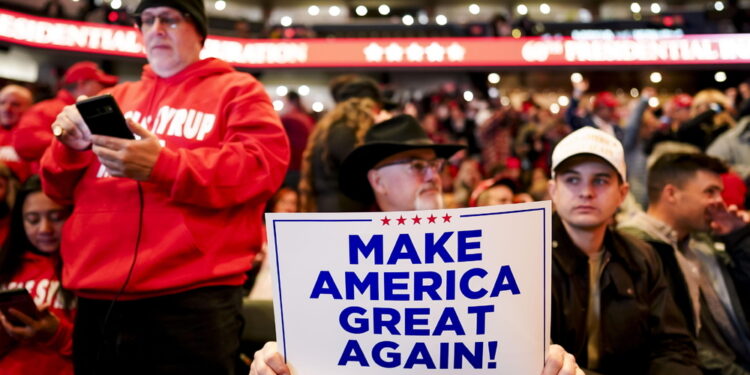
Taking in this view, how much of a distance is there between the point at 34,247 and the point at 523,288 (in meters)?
2.21

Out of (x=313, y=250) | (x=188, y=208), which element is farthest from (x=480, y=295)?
(x=188, y=208)

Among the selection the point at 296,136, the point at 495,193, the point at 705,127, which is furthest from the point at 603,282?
the point at 705,127

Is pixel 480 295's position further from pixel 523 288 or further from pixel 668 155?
pixel 668 155

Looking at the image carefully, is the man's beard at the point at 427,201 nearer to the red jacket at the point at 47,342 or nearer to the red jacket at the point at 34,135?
the red jacket at the point at 47,342

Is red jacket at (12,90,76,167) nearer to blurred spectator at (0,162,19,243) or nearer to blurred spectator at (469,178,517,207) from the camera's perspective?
blurred spectator at (0,162,19,243)

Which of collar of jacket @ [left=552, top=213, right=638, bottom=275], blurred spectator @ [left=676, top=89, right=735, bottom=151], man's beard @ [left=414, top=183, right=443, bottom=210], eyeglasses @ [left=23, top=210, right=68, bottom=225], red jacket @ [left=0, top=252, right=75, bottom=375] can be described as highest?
blurred spectator @ [left=676, top=89, right=735, bottom=151]

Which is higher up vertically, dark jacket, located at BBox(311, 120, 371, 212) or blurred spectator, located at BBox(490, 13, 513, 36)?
blurred spectator, located at BBox(490, 13, 513, 36)

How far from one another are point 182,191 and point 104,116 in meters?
0.30

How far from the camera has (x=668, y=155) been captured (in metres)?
3.47

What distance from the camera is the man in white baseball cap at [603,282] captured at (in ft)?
7.49

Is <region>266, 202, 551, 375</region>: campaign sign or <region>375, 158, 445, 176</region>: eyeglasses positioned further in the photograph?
<region>375, 158, 445, 176</region>: eyeglasses

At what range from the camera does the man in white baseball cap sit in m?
2.28

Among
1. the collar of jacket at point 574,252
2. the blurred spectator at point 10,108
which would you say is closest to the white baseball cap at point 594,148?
the collar of jacket at point 574,252

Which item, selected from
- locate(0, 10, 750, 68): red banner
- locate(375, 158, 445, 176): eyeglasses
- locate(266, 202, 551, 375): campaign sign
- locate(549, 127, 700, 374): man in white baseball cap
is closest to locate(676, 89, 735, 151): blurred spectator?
locate(549, 127, 700, 374): man in white baseball cap
